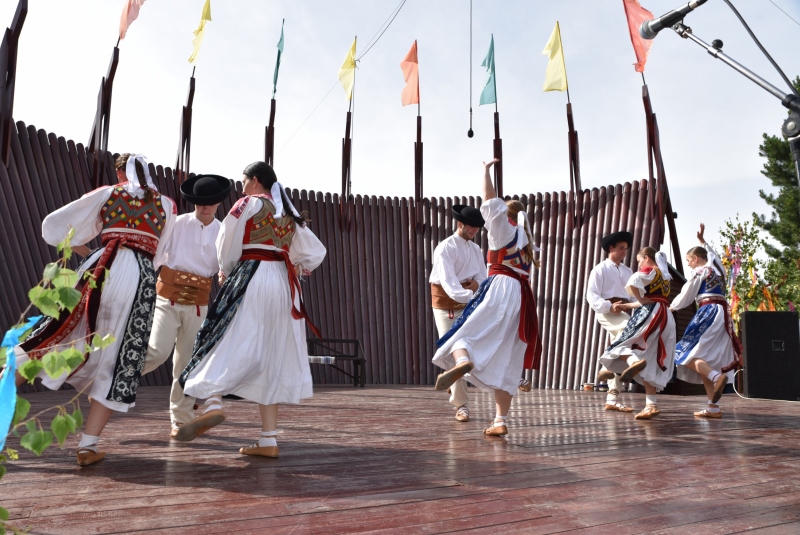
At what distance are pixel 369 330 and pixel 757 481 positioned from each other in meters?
7.24

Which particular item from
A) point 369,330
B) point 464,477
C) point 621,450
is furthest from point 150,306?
point 369,330

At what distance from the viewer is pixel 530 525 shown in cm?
217

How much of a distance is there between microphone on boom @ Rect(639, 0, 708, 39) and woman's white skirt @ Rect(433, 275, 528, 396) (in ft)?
5.53

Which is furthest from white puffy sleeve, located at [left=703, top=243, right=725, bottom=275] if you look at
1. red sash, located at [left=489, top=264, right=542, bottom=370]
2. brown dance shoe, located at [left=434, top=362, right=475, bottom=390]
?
brown dance shoe, located at [left=434, top=362, right=475, bottom=390]

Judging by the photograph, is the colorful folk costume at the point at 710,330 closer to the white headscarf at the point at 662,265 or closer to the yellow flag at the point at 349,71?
the white headscarf at the point at 662,265

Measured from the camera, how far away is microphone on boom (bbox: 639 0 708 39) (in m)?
3.27

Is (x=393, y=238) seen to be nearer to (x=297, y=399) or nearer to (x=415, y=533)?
(x=297, y=399)

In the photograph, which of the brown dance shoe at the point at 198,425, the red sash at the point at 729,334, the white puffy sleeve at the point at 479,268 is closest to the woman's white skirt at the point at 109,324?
the brown dance shoe at the point at 198,425

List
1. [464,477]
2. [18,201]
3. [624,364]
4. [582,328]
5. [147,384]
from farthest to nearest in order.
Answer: [582,328] < [147,384] < [18,201] < [624,364] < [464,477]

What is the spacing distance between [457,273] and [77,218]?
3197 millimetres

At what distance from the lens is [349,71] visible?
36.6ft

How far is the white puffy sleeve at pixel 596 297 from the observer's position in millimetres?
6557

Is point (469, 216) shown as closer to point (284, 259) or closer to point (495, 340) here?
point (495, 340)

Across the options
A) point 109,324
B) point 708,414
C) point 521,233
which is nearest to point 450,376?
point 521,233
